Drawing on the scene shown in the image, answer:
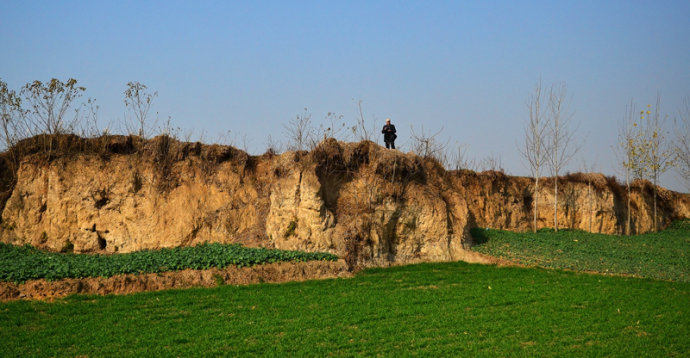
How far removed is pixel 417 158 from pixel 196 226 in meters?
9.76

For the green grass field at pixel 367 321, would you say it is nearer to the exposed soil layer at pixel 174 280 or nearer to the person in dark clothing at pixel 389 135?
the exposed soil layer at pixel 174 280

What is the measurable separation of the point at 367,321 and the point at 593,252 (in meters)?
15.8

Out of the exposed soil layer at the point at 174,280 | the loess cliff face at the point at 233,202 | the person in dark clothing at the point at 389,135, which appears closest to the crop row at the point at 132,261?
the exposed soil layer at the point at 174,280

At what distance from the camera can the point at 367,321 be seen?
12992 mm

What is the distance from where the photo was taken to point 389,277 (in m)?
19.2

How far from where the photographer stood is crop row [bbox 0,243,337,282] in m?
15.6

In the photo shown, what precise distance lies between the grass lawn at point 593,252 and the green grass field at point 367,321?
9.64 feet

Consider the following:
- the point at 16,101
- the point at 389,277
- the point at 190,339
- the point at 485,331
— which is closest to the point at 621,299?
the point at 485,331

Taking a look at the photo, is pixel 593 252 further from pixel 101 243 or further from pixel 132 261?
pixel 101 243

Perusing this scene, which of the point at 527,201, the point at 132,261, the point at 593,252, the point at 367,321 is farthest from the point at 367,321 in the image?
the point at 527,201

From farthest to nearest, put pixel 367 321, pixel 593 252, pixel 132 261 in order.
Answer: pixel 593 252 < pixel 132 261 < pixel 367 321

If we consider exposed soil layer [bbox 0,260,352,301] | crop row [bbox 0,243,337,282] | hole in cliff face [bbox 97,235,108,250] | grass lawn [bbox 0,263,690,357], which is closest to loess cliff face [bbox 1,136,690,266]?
hole in cliff face [bbox 97,235,108,250]

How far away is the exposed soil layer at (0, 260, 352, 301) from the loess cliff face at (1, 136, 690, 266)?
2249 millimetres

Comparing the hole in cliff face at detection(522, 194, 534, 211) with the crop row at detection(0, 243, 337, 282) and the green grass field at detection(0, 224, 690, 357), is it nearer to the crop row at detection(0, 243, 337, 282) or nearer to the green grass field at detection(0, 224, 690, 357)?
the green grass field at detection(0, 224, 690, 357)
